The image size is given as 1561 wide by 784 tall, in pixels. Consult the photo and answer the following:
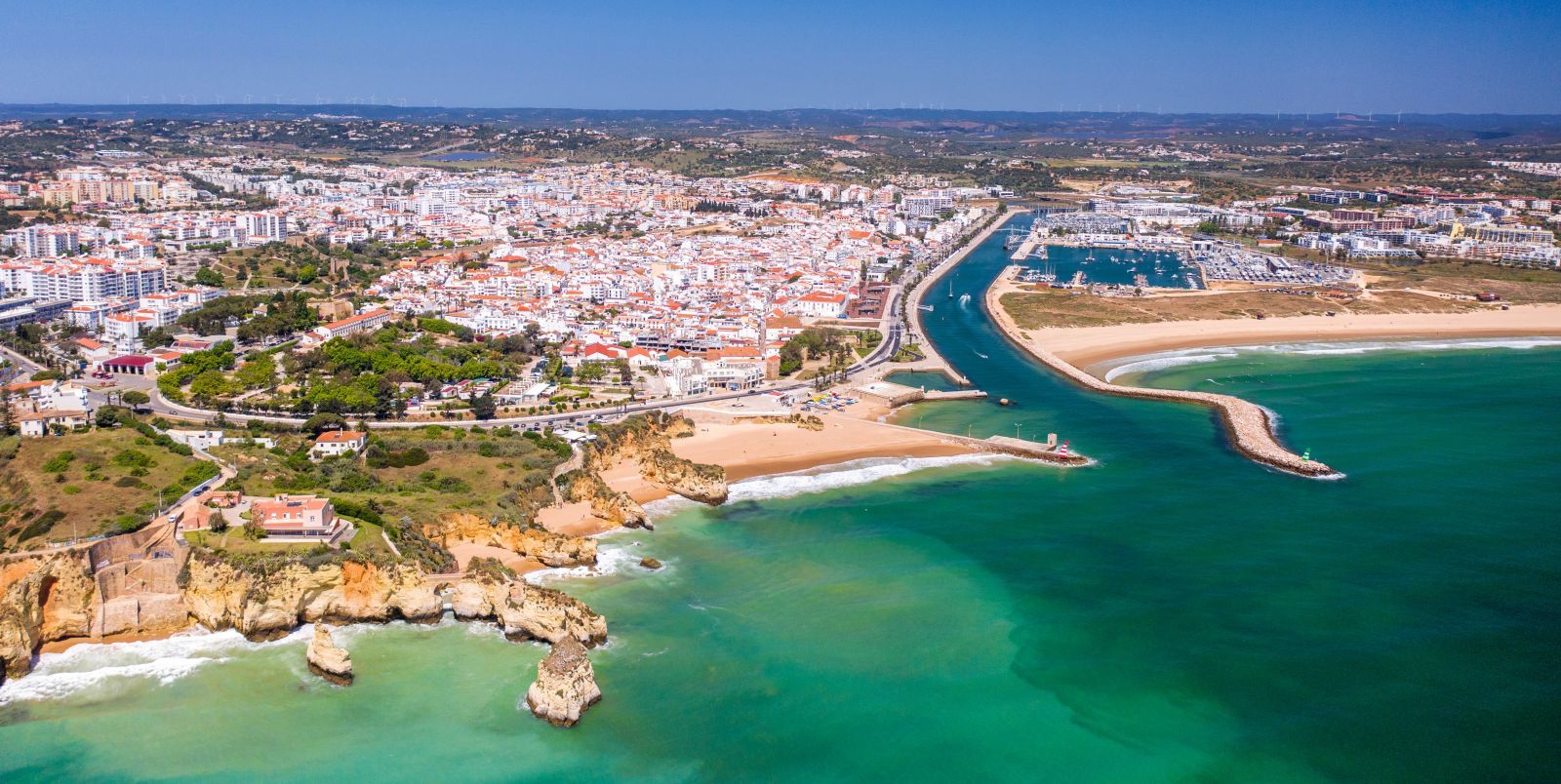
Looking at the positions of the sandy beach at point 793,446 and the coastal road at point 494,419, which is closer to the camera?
the sandy beach at point 793,446

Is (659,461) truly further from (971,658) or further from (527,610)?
(971,658)

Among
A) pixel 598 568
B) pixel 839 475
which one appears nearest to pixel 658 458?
pixel 839 475

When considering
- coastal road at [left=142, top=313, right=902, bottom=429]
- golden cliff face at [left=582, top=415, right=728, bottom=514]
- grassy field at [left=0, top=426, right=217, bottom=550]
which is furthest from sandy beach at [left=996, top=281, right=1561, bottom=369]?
grassy field at [left=0, top=426, right=217, bottom=550]

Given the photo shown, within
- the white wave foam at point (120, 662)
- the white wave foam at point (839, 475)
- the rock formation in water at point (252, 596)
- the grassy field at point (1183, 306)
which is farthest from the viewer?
the grassy field at point (1183, 306)

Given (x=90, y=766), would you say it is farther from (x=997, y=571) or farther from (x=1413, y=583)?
(x=1413, y=583)

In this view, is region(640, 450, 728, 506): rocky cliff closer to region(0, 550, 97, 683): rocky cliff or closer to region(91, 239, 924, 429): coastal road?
region(91, 239, 924, 429): coastal road

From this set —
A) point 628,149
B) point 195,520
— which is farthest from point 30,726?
point 628,149

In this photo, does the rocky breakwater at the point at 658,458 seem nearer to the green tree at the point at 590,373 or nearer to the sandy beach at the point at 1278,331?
the green tree at the point at 590,373

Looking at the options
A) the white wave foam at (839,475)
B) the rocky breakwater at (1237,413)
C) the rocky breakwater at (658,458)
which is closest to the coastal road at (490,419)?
the rocky breakwater at (658,458)
